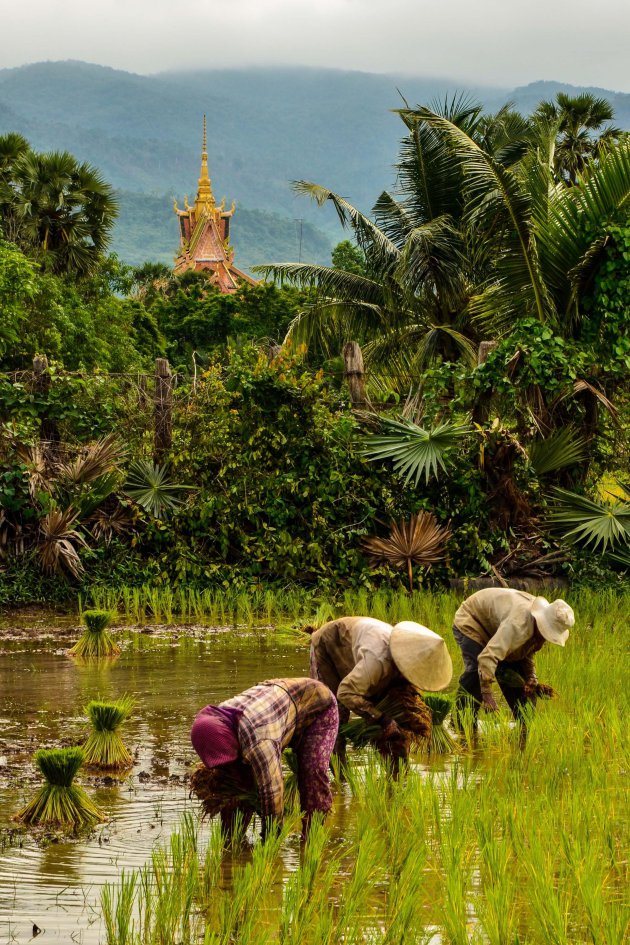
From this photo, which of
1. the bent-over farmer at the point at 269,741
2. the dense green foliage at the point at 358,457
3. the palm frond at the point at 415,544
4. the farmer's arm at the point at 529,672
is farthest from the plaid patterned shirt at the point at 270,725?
the palm frond at the point at 415,544

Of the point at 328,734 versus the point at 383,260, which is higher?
the point at 383,260

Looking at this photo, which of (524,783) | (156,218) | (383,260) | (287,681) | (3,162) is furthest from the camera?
(156,218)

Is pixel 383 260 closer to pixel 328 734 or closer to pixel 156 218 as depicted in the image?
pixel 328 734

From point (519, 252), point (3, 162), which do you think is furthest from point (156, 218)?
point (519, 252)

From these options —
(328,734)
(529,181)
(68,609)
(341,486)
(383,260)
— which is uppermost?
(529,181)

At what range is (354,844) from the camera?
15.1ft

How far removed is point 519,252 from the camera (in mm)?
13648

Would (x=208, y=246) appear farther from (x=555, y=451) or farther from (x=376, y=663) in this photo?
(x=376, y=663)

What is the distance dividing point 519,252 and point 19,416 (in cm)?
587

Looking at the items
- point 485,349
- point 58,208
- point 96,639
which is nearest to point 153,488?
point 96,639

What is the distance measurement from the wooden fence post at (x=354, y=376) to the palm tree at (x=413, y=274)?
4.13 meters

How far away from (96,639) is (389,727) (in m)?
4.75

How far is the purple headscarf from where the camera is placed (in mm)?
4316

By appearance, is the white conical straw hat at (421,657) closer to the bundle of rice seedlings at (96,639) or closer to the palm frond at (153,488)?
the bundle of rice seedlings at (96,639)
